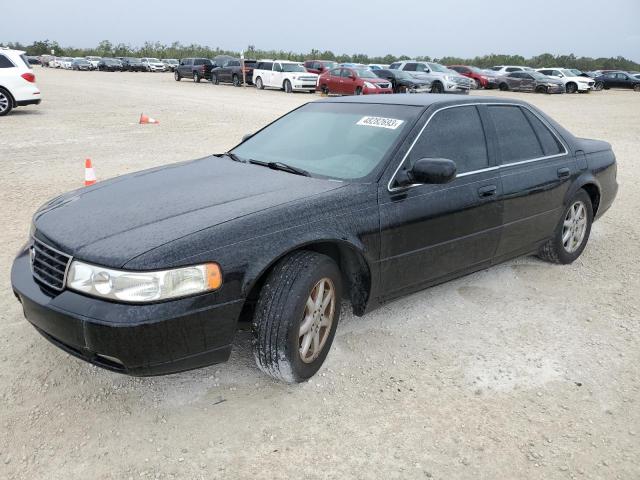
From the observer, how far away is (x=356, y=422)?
9.10 feet

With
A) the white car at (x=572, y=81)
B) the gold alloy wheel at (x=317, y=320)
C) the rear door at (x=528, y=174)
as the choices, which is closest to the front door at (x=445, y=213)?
the rear door at (x=528, y=174)

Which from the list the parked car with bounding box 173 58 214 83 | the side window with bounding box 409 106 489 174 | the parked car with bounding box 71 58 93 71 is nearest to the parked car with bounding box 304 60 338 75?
the parked car with bounding box 173 58 214 83

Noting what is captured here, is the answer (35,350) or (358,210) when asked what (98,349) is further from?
(358,210)

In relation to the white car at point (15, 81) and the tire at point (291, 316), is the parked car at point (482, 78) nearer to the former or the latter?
the white car at point (15, 81)

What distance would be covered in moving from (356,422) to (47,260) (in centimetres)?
176

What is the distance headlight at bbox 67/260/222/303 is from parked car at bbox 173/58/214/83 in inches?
1384

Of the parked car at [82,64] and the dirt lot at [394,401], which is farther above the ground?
the dirt lot at [394,401]

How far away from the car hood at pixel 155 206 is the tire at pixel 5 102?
13.1 metres

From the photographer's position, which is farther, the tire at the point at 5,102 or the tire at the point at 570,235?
the tire at the point at 5,102

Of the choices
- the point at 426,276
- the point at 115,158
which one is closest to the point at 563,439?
the point at 426,276

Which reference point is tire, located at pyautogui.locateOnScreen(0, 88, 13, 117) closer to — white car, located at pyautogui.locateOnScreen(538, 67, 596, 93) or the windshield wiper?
the windshield wiper

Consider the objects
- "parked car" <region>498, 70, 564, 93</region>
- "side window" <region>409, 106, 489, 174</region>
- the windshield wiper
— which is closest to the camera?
the windshield wiper

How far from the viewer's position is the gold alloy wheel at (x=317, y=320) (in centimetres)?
301

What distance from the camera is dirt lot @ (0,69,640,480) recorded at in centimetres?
249
